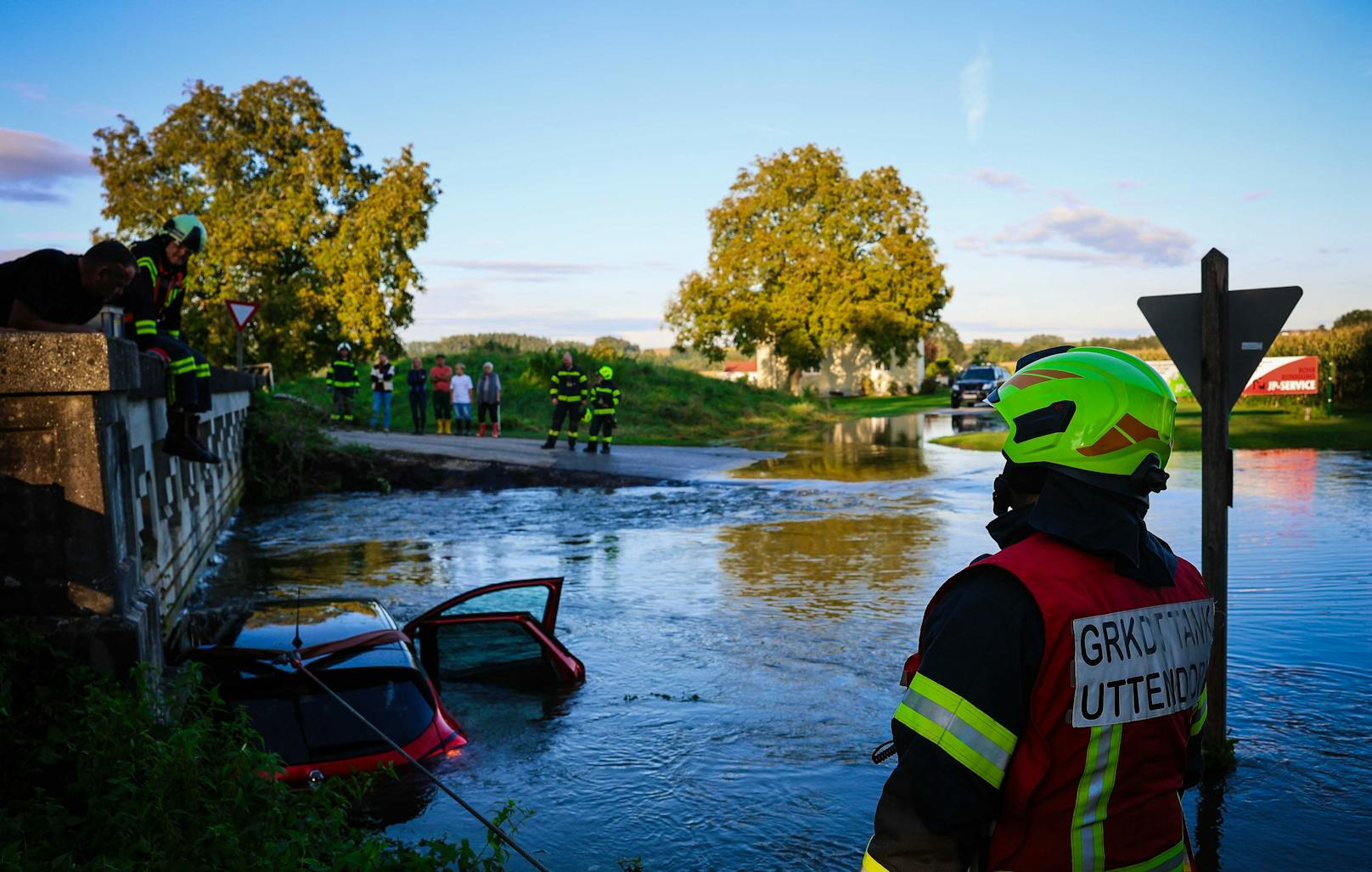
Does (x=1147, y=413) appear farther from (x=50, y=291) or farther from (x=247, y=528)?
(x=247, y=528)

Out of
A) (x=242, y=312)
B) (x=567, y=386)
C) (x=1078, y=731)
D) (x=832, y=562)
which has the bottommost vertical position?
(x=832, y=562)

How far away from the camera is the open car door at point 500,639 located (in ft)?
23.0

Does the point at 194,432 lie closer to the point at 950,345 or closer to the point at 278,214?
the point at 278,214

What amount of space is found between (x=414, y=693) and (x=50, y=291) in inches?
110

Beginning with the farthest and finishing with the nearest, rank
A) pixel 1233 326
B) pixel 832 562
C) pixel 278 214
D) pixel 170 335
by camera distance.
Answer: pixel 278 214 → pixel 832 562 → pixel 170 335 → pixel 1233 326

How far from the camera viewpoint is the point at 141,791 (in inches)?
146

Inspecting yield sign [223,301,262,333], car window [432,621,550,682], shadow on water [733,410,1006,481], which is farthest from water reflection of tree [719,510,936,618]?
yield sign [223,301,262,333]

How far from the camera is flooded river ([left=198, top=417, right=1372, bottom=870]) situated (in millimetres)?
5422

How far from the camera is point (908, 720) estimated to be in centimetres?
204

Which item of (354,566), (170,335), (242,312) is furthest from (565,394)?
(170,335)

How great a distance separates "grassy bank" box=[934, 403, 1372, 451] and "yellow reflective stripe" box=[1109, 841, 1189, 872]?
24.4 meters

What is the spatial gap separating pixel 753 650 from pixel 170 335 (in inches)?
201

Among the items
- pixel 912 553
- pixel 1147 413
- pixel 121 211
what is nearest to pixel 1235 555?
pixel 912 553

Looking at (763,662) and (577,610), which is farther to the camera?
(577,610)
